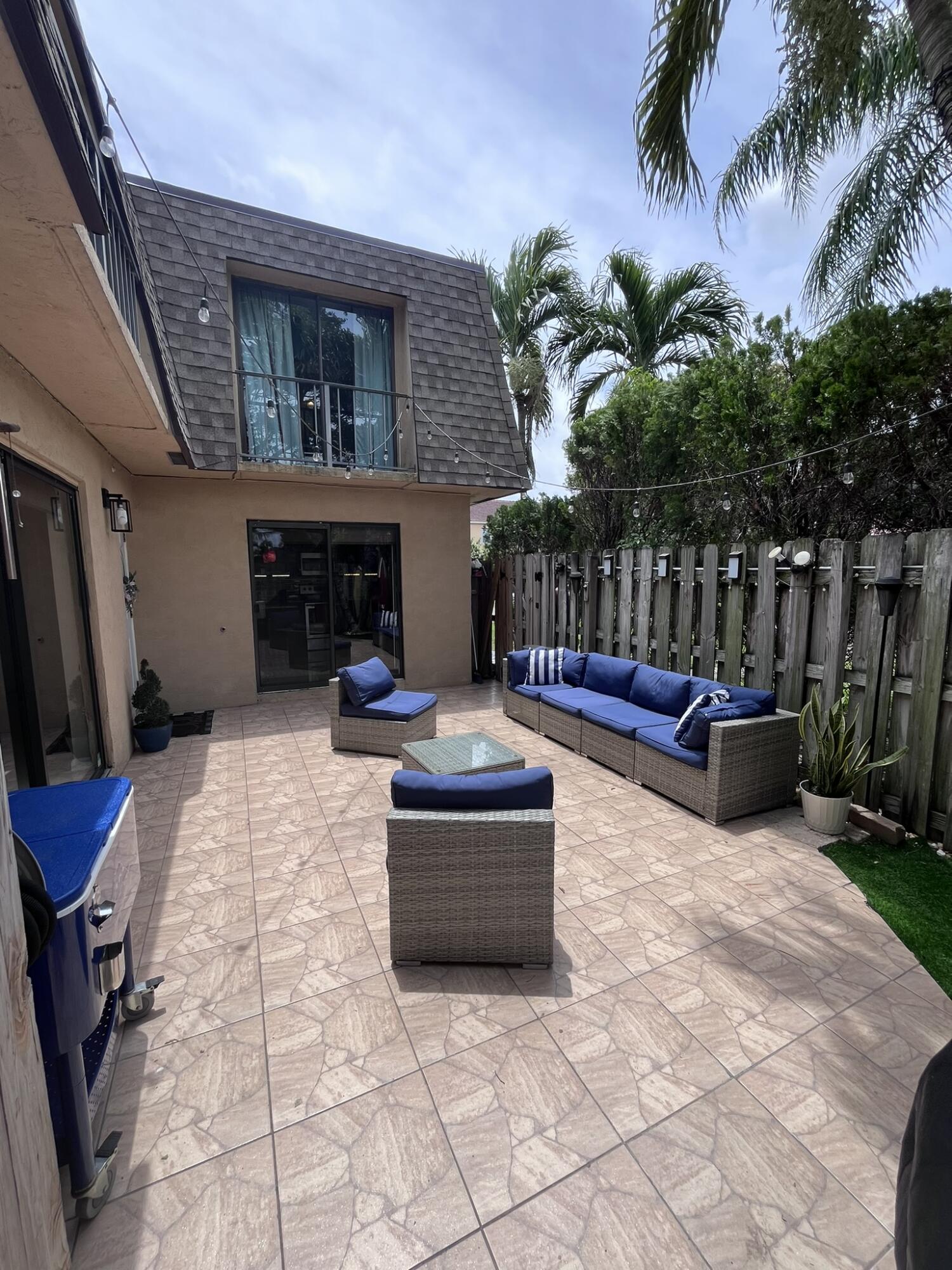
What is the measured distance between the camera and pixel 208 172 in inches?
228

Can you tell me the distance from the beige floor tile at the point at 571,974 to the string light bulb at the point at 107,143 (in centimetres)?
387

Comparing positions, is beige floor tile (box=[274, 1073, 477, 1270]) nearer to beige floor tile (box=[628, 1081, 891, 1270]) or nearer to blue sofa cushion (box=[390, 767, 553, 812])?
beige floor tile (box=[628, 1081, 891, 1270])

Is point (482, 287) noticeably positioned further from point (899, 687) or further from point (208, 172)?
point (899, 687)

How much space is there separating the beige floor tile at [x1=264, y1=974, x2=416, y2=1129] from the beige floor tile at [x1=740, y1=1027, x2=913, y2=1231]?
52.6 inches

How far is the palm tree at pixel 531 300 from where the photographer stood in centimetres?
1113

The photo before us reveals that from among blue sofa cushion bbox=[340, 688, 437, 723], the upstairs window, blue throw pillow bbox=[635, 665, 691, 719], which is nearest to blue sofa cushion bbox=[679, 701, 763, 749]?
blue throw pillow bbox=[635, 665, 691, 719]

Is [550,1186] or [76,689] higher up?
[76,689]

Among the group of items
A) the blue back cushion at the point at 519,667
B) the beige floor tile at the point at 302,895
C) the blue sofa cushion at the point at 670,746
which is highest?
the blue back cushion at the point at 519,667

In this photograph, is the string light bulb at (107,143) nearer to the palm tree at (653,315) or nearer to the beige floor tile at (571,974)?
the beige floor tile at (571,974)

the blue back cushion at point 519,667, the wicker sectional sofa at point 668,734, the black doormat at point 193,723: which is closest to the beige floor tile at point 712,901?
the wicker sectional sofa at point 668,734

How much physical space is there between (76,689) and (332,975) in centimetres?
348

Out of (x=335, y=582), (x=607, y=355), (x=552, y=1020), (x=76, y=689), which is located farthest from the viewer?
(x=607, y=355)

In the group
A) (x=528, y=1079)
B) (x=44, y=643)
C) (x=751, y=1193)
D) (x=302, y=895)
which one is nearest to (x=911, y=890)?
(x=751, y=1193)

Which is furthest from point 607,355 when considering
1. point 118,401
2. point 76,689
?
point 76,689
